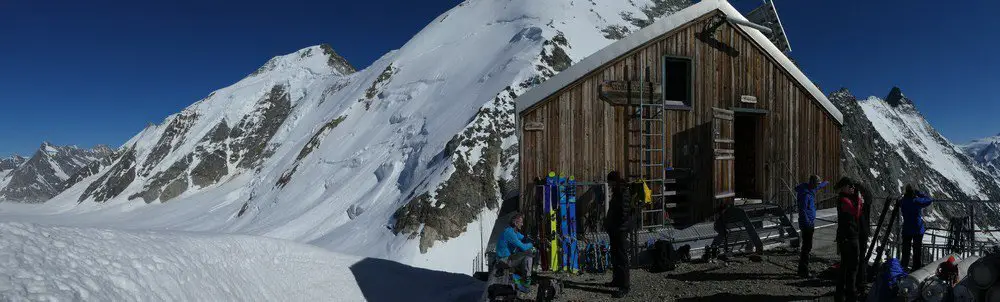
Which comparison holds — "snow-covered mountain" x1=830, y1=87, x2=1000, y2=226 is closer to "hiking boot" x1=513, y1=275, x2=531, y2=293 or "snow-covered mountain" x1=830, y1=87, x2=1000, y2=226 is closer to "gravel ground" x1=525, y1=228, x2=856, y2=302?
"gravel ground" x1=525, y1=228, x2=856, y2=302

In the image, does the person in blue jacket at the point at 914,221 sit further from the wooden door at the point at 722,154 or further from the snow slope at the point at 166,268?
the snow slope at the point at 166,268

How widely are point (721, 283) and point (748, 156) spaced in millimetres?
8821

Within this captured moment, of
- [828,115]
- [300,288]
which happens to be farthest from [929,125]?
[300,288]

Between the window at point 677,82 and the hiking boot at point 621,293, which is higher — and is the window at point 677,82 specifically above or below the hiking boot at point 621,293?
above

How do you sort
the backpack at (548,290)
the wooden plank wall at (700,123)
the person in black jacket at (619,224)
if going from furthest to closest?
the wooden plank wall at (700,123), the person in black jacket at (619,224), the backpack at (548,290)

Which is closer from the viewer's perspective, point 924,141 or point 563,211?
point 563,211

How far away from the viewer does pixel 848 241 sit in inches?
268

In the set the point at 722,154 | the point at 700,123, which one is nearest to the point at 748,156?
the point at 722,154

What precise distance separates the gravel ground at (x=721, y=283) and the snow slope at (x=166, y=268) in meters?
3.47

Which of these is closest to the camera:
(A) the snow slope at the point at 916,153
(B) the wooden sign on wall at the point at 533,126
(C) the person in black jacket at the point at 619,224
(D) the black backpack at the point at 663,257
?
(C) the person in black jacket at the point at 619,224

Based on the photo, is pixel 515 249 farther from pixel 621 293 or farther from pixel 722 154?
pixel 722 154

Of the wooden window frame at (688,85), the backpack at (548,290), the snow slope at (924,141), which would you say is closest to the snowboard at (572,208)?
the backpack at (548,290)

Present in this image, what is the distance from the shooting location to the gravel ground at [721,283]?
315 inches

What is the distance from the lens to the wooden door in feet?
42.7
